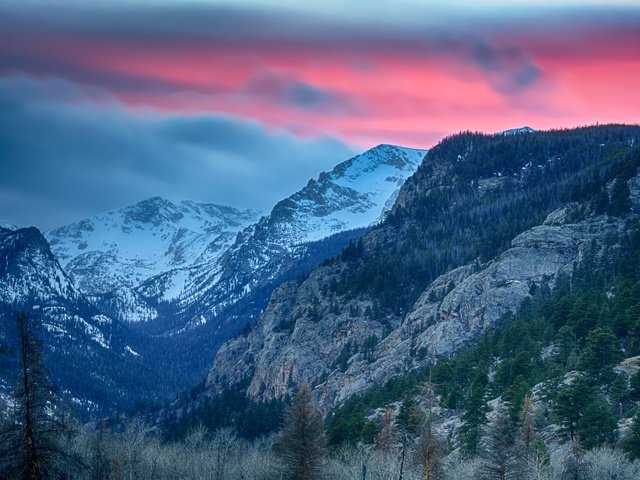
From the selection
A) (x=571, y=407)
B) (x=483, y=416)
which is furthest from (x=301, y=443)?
(x=483, y=416)

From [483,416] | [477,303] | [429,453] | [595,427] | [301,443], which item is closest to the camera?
[429,453]

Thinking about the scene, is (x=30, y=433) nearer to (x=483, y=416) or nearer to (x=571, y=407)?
(x=571, y=407)

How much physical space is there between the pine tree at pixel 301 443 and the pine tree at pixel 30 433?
1102 inches

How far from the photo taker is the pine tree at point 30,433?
48.4 m

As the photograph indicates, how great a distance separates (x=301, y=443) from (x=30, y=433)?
101 feet

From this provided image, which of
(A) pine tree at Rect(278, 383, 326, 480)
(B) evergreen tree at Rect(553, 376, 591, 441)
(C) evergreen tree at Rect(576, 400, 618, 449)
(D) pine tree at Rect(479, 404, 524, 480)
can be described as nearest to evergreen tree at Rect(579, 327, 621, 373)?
(B) evergreen tree at Rect(553, 376, 591, 441)

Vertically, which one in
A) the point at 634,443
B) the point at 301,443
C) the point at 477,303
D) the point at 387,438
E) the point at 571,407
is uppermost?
the point at 477,303

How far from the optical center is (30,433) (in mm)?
48625

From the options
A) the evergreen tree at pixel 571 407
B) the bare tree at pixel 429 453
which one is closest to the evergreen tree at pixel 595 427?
the evergreen tree at pixel 571 407

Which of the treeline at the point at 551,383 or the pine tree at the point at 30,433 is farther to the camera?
the treeline at the point at 551,383

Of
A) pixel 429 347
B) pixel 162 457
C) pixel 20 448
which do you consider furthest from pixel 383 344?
pixel 20 448

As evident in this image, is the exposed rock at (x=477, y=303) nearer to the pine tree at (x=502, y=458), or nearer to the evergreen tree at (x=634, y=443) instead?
the evergreen tree at (x=634, y=443)

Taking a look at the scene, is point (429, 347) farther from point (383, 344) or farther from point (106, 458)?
point (106, 458)

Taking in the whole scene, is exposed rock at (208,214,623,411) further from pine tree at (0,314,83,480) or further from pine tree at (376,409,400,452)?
pine tree at (0,314,83,480)
